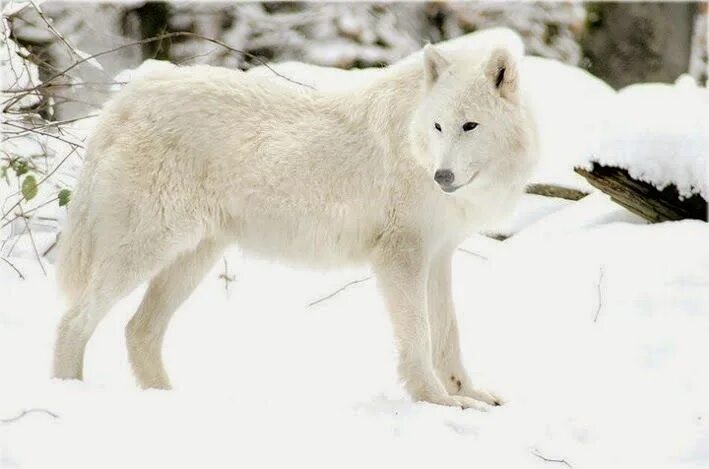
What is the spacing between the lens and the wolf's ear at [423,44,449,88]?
4879 mm

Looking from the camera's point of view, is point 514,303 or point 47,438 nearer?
point 47,438

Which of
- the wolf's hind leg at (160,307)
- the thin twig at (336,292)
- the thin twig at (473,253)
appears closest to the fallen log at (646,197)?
the thin twig at (473,253)

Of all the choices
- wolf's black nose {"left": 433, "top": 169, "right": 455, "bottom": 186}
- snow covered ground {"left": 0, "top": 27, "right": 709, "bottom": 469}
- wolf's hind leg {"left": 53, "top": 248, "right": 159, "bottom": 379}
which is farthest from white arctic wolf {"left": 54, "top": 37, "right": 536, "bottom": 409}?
snow covered ground {"left": 0, "top": 27, "right": 709, "bottom": 469}

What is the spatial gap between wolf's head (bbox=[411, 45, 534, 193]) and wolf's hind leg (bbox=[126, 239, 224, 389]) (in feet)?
4.22

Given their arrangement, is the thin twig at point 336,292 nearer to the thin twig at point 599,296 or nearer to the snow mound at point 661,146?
the thin twig at point 599,296

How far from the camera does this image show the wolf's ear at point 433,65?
4879 millimetres

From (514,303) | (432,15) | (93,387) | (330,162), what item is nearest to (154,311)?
(93,387)

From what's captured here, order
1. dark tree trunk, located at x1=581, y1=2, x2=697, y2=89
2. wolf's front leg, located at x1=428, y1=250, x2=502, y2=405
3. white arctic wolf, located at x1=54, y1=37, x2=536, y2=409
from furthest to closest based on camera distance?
dark tree trunk, located at x1=581, y1=2, x2=697, y2=89, wolf's front leg, located at x1=428, y1=250, x2=502, y2=405, white arctic wolf, located at x1=54, y1=37, x2=536, y2=409

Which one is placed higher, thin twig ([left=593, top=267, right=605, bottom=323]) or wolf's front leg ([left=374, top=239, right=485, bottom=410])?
wolf's front leg ([left=374, top=239, right=485, bottom=410])

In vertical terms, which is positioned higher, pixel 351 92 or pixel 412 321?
pixel 351 92

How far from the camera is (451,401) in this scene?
194 inches

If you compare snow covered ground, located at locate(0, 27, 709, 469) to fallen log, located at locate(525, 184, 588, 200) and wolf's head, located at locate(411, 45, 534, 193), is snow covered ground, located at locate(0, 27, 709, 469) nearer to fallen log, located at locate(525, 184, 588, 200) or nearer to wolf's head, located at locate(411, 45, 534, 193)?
fallen log, located at locate(525, 184, 588, 200)

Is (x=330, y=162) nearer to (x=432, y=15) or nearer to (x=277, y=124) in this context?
(x=277, y=124)

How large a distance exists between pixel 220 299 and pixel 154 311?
1.38 metres
